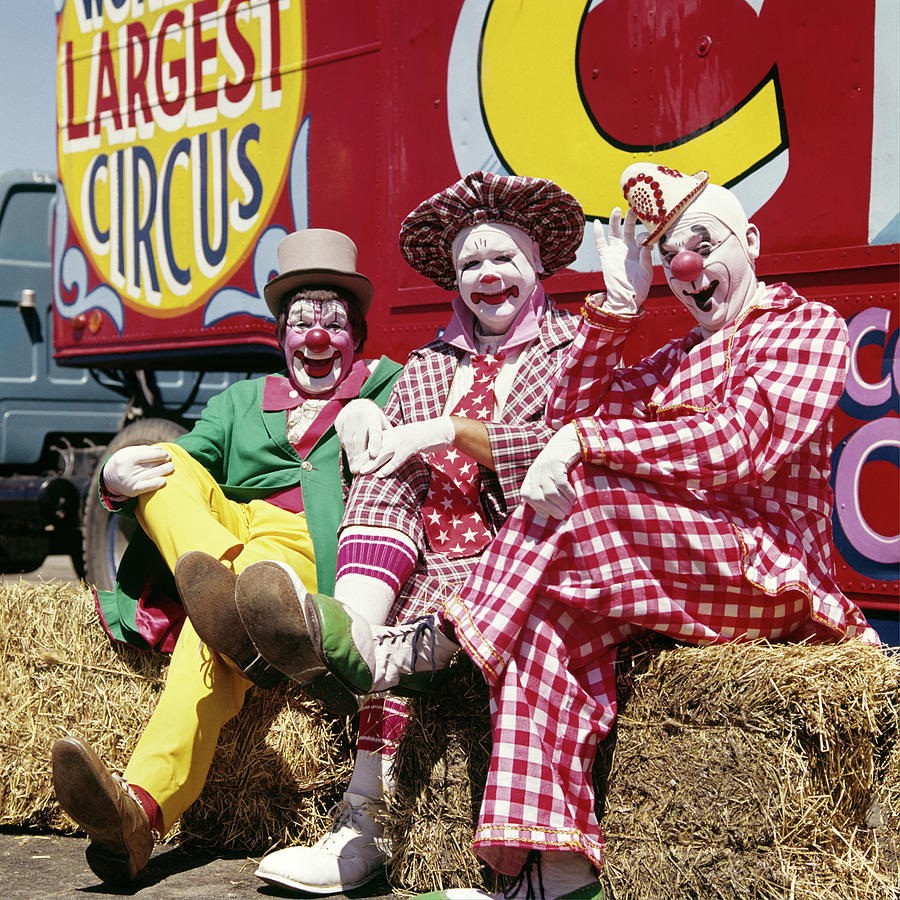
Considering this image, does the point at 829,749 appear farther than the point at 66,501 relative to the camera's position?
No

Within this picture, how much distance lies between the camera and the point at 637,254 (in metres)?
2.79

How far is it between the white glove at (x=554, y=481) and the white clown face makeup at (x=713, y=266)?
1.97 ft

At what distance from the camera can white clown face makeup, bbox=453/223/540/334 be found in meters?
3.26

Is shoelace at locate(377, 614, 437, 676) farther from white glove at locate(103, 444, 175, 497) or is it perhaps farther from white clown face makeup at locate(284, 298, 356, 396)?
white clown face makeup at locate(284, 298, 356, 396)

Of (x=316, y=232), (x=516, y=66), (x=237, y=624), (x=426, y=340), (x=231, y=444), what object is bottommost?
(x=237, y=624)

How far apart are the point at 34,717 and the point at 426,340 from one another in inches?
79.3

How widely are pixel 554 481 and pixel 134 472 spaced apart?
1306 mm

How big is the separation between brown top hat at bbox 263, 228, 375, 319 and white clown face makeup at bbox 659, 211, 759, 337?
48.6 inches

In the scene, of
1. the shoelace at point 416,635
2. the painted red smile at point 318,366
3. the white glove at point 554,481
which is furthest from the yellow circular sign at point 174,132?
the white glove at point 554,481

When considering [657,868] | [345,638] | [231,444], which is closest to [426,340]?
[231,444]

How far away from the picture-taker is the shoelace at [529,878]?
2.42m

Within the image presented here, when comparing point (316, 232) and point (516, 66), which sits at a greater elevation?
point (516, 66)

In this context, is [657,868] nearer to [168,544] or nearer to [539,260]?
[168,544]

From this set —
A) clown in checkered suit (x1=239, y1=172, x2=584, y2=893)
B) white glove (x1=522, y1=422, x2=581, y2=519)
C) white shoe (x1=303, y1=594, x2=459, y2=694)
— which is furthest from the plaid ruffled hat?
white shoe (x1=303, y1=594, x2=459, y2=694)
